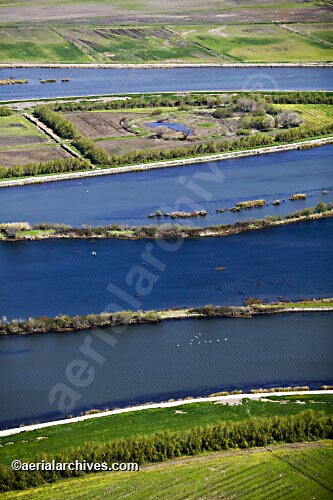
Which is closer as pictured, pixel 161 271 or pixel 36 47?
pixel 161 271

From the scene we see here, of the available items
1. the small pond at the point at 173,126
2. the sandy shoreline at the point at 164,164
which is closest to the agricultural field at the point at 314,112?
the sandy shoreline at the point at 164,164

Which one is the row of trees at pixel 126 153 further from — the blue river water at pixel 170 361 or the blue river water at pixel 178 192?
the blue river water at pixel 170 361

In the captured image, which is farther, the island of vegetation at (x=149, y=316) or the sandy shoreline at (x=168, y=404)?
the island of vegetation at (x=149, y=316)

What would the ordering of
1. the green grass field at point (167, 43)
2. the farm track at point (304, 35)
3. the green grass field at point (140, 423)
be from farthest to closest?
the farm track at point (304, 35)
the green grass field at point (167, 43)
the green grass field at point (140, 423)

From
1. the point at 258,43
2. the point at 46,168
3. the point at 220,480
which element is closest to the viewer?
the point at 220,480

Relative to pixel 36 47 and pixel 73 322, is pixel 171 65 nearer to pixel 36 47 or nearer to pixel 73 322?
pixel 36 47

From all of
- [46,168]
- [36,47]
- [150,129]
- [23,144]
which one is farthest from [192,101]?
[36,47]

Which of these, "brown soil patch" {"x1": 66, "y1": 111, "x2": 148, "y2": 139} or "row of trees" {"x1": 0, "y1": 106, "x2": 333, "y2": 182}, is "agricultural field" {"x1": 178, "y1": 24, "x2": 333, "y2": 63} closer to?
"brown soil patch" {"x1": 66, "y1": 111, "x2": 148, "y2": 139}
